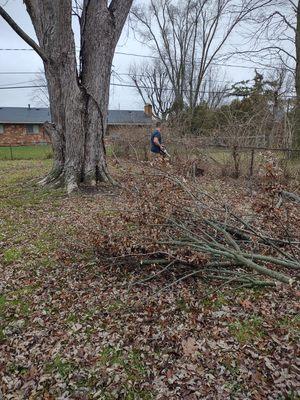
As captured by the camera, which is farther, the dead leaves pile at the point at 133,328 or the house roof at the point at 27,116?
the house roof at the point at 27,116

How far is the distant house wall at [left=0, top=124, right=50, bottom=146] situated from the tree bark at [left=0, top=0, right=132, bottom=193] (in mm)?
26334

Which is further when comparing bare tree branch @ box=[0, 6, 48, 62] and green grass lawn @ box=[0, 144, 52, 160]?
green grass lawn @ box=[0, 144, 52, 160]

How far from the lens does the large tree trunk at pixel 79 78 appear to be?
6984 mm

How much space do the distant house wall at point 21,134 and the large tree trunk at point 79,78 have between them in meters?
26.4

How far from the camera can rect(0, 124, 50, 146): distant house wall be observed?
3275cm

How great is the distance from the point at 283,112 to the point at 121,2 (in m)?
5.47

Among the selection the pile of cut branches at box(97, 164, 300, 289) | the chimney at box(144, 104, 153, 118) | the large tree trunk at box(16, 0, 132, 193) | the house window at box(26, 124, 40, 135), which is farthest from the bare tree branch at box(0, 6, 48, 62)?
the chimney at box(144, 104, 153, 118)

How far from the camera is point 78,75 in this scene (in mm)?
7301

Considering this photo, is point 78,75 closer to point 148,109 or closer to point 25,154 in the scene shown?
point 25,154

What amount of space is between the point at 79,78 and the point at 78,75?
0.07 m

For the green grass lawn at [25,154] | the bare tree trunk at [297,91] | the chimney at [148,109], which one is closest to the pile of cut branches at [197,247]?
the bare tree trunk at [297,91]

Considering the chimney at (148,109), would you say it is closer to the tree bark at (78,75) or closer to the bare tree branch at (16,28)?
the tree bark at (78,75)

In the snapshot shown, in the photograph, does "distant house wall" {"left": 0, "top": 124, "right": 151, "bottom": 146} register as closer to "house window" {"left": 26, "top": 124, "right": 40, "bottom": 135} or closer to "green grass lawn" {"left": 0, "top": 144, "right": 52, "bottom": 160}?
"house window" {"left": 26, "top": 124, "right": 40, "bottom": 135}

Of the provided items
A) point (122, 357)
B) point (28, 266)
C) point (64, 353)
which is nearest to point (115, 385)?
point (122, 357)
